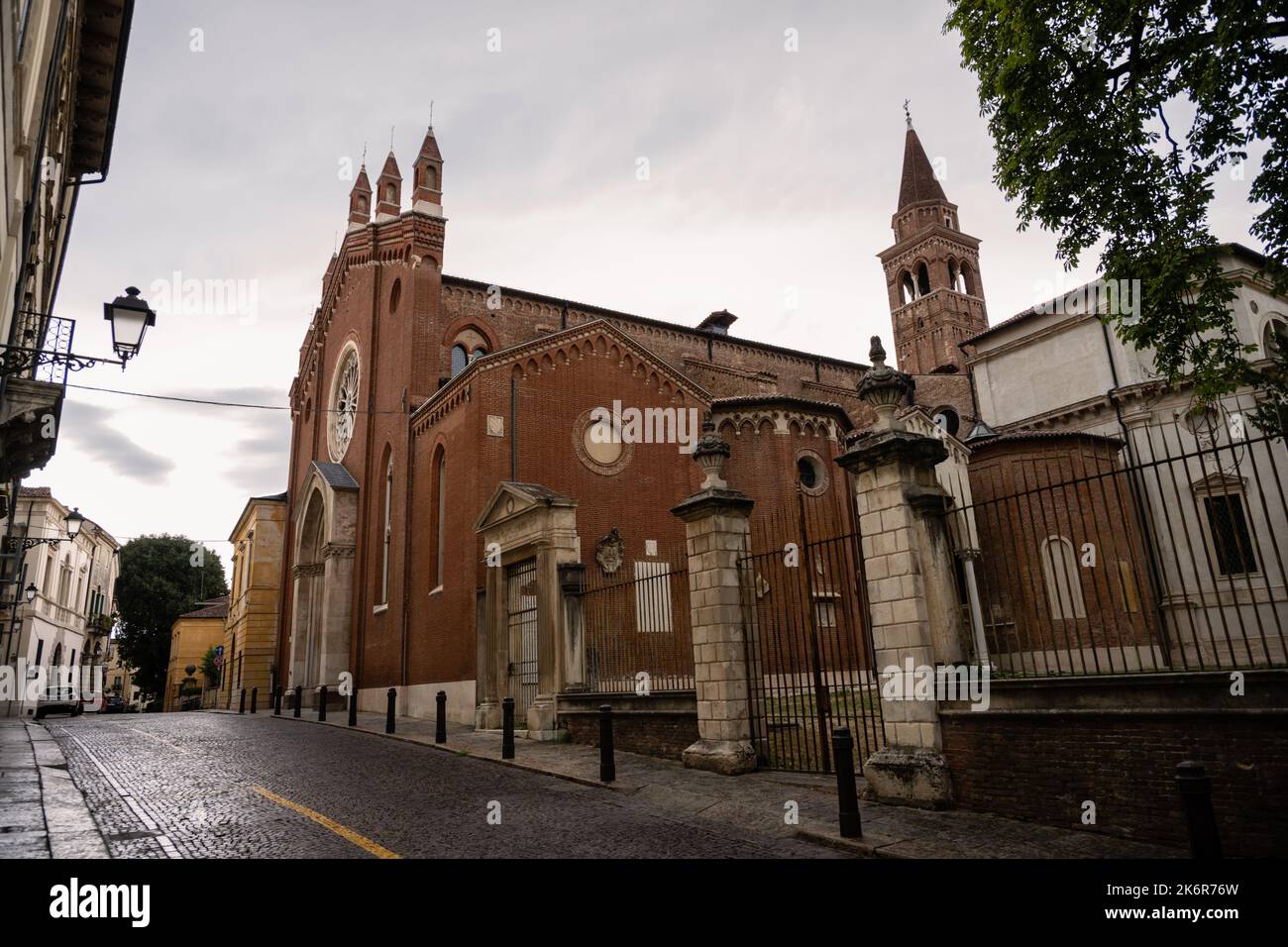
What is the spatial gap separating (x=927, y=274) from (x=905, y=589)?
44602 millimetres

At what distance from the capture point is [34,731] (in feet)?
52.0

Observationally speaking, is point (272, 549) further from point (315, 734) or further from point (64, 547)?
point (315, 734)

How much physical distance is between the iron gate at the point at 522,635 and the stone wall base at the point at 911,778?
24.9 ft

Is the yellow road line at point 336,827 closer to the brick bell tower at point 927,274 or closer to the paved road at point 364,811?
the paved road at point 364,811

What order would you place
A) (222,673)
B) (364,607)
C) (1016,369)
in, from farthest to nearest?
1. (222,673)
2. (1016,369)
3. (364,607)

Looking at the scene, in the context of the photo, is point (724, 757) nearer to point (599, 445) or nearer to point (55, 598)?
point (599, 445)

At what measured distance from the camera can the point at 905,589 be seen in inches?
279

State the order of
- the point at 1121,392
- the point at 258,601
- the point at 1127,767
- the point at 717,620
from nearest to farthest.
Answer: the point at 1127,767, the point at 717,620, the point at 1121,392, the point at 258,601

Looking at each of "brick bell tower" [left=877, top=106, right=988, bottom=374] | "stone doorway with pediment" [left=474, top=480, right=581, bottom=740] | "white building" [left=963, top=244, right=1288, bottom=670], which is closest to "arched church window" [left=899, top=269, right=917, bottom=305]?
"brick bell tower" [left=877, top=106, right=988, bottom=374]

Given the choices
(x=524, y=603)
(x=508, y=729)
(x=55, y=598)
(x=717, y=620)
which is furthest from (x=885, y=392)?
(x=55, y=598)

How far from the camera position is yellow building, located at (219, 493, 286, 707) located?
101ft
